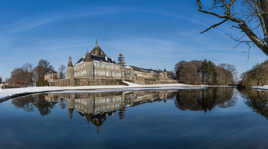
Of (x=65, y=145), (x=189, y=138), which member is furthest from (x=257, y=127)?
(x=65, y=145)

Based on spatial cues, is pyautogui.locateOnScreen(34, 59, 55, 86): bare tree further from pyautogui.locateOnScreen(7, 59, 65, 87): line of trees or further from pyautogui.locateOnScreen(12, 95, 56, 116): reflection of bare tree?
pyautogui.locateOnScreen(12, 95, 56, 116): reflection of bare tree

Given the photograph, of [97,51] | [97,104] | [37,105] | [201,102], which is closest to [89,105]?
[97,104]

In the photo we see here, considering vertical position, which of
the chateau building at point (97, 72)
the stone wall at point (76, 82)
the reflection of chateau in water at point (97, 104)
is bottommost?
the reflection of chateau in water at point (97, 104)

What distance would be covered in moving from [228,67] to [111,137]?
264 ft

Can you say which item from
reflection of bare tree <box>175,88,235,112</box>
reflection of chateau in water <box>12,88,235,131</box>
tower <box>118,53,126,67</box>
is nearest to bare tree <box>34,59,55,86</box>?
tower <box>118,53,126,67</box>

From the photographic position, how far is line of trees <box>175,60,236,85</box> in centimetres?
6398

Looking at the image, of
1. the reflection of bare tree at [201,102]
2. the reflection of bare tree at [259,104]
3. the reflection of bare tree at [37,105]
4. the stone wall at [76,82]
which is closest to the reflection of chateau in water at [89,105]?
the reflection of bare tree at [37,105]

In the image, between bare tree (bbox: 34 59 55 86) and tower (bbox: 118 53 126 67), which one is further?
tower (bbox: 118 53 126 67)

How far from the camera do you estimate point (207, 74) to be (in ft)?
→ 218

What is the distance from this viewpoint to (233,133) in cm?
376

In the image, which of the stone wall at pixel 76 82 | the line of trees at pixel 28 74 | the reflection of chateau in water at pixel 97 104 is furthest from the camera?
the line of trees at pixel 28 74

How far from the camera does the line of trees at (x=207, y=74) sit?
210 feet

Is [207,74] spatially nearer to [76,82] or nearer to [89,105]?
[76,82]

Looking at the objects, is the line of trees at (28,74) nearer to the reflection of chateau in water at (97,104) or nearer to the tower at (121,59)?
the tower at (121,59)
